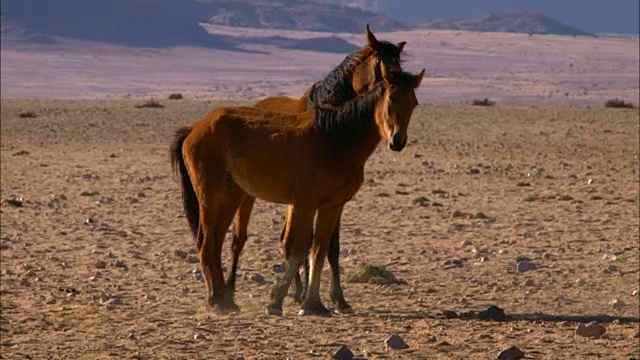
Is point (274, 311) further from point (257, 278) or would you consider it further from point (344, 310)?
point (257, 278)

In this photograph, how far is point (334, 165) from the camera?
1018cm

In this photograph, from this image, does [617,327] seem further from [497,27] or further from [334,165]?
[497,27]

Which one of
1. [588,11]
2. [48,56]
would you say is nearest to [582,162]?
[48,56]

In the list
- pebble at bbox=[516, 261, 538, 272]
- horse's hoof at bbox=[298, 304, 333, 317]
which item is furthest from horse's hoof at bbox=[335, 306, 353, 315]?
pebble at bbox=[516, 261, 538, 272]

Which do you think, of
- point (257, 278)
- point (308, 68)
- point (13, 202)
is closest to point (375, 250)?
point (257, 278)

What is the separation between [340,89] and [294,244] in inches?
49.7

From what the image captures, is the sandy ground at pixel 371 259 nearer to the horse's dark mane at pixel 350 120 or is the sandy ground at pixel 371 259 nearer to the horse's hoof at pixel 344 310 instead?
the horse's hoof at pixel 344 310

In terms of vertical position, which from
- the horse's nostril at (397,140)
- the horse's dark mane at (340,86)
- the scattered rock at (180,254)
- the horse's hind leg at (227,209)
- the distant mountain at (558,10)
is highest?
the horse's dark mane at (340,86)

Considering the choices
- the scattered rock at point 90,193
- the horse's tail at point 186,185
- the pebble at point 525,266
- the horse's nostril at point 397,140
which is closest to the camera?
the horse's nostril at point 397,140

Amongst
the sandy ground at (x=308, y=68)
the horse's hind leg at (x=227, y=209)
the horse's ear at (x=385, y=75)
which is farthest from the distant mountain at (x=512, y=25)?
the horse's ear at (x=385, y=75)

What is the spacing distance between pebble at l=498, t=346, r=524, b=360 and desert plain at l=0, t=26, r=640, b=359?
12cm

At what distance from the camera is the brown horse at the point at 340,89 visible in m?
10.4

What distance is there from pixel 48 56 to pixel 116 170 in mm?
96079

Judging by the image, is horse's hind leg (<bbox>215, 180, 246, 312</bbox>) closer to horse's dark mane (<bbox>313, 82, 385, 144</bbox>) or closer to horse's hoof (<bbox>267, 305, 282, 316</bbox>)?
horse's hoof (<bbox>267, 305, 282, 316</bbox>)
